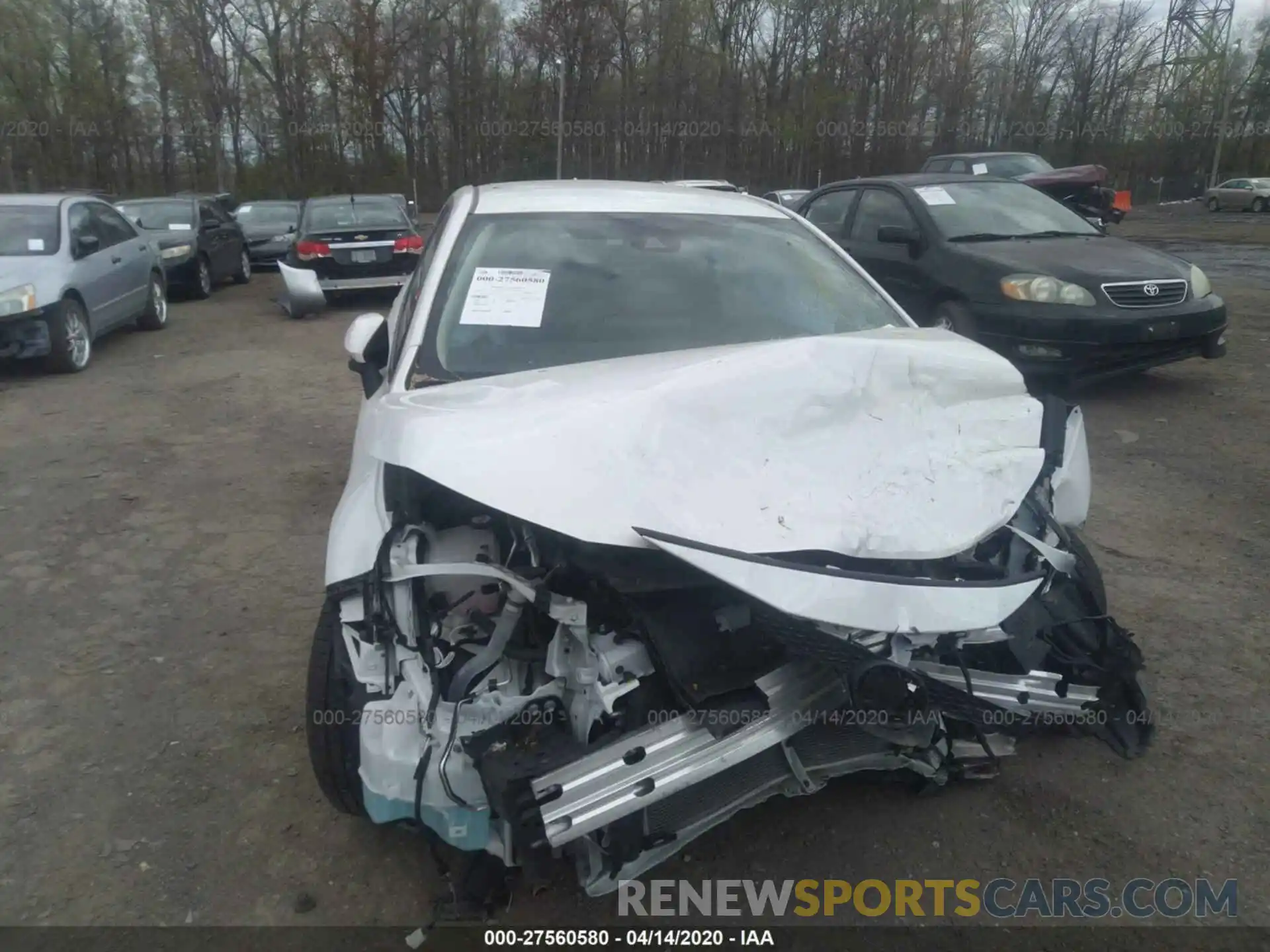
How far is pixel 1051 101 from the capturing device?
4359 cm

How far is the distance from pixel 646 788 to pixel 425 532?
37.3 inches

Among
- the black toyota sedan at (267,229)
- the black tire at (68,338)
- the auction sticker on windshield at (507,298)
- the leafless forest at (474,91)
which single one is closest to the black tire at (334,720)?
the auction sticker on windshield at (507,298)

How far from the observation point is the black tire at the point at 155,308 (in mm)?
10875

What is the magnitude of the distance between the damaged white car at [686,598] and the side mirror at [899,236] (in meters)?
4.53

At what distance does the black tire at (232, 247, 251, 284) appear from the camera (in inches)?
593

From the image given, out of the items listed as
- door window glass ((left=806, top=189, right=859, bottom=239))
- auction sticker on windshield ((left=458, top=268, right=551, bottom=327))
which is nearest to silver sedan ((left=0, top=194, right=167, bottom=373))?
auction sticker on windshield ((left=458, top=268, right=551, bottom=327))

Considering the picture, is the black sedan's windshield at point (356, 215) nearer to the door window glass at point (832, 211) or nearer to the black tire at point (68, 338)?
the black tire at point (68, 338)

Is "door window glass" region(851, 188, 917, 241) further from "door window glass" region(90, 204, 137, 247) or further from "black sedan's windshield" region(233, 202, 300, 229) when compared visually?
"black sedan's windshield" region(233, 202, 300, 229)

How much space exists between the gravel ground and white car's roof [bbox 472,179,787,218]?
77.3 inches

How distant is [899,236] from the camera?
722cm

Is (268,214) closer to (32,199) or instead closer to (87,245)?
(32,199)

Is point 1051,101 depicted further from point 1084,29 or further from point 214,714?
point 214,714

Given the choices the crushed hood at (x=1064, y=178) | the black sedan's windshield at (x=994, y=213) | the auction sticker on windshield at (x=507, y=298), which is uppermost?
the crushed hood at (x=1064, y=178)

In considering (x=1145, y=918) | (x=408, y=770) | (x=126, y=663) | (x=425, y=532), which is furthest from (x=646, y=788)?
(x=126, y=663)
